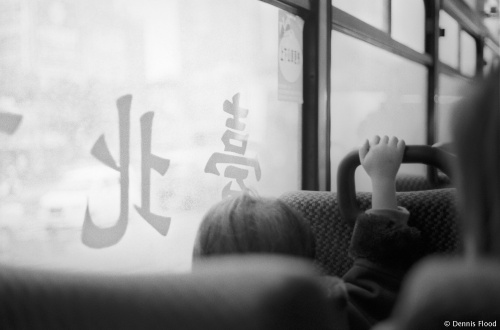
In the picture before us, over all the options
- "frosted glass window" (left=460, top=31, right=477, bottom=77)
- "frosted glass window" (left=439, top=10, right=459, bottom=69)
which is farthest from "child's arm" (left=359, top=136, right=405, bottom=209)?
"frosted glass window" (left=460, top=31, right=477, bottom=77)

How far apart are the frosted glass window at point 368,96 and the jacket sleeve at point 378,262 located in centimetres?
126

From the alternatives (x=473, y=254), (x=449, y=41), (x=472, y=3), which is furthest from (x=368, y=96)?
(x=472, y=3)

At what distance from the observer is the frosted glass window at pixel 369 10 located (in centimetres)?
256

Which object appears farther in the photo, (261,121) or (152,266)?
(261,121)

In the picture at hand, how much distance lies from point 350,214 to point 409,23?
2.82 m

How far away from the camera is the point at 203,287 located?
1.11 ft

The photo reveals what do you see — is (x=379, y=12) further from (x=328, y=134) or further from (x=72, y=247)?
(x=72, y=247)

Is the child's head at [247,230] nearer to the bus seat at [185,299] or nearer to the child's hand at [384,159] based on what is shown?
the bus seat at [185,299]

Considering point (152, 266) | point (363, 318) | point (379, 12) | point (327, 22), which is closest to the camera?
point (363, 318)

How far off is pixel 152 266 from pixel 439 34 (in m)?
3.50

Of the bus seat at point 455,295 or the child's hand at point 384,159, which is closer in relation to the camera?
the bus seat at point 455,295

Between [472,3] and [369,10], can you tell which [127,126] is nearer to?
[369,10]

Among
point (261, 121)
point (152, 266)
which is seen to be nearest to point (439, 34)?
point (261, 121)

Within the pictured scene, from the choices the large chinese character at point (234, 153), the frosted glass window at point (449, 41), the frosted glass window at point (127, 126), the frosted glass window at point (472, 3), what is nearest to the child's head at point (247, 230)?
the frosted glass window at point (127, 126)
